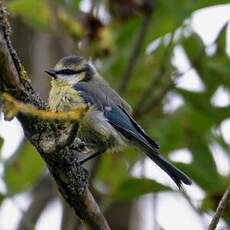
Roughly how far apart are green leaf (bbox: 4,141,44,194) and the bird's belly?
53 cm

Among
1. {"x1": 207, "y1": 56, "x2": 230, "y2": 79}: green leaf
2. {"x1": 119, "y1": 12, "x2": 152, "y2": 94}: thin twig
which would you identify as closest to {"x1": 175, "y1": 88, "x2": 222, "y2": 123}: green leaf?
{"x1": 207, "y1": 56, "x2": 230, "y2": 79}: green leaf

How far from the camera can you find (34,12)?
3270mm

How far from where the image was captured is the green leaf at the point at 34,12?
10.5 ft

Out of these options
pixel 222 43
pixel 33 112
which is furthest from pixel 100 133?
pixel 33 112

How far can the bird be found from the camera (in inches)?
109

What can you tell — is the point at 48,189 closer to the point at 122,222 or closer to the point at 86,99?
the point at 122,222

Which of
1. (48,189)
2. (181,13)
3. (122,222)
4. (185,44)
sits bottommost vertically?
(122,222)

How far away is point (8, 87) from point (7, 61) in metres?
0.11

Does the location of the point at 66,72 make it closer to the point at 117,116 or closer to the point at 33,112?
the point at 117,116

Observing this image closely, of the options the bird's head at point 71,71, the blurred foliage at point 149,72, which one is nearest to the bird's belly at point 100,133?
the blurred foliage at point 149,72

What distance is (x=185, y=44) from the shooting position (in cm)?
328

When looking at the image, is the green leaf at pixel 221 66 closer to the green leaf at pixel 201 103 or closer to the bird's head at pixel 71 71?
the green leaf at pixel 201 103

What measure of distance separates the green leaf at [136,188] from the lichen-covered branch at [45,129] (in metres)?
0.75

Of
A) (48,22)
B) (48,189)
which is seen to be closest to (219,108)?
(48,22)
